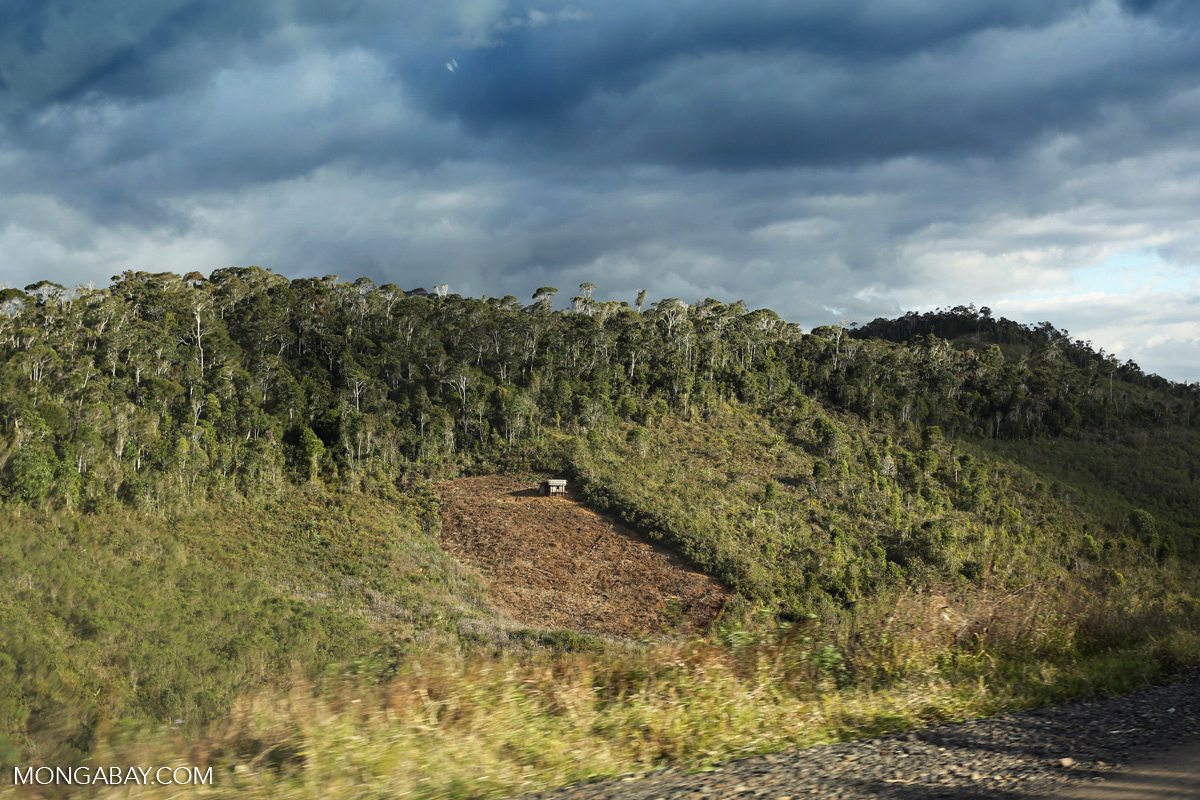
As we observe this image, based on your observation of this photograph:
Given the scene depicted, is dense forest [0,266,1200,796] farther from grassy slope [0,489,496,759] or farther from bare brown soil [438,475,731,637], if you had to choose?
bare brown soil [438,475,731,637]

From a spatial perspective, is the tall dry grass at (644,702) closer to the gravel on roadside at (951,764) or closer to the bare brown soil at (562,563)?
the gravel on roadside at (951,764)

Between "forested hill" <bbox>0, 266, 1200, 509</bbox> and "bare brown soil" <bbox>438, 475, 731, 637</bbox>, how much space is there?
7.75 m

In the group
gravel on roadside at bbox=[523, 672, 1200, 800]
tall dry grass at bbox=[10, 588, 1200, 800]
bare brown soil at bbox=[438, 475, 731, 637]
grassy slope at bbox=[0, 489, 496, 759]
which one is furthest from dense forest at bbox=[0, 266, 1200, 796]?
gravel on roadside at bbox=[523, 672, 1200, 800]

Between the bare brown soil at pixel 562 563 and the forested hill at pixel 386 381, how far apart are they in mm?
7749

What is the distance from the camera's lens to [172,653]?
27625 mm

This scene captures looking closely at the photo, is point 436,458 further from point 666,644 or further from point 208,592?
point 666,644

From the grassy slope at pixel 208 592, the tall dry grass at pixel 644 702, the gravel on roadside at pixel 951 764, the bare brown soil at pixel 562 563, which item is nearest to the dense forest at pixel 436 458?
the grassy slope at pixel 208 592

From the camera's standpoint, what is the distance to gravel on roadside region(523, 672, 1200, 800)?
9.87 ft

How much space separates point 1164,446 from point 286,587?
8546 centimetres

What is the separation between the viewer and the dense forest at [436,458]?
3341cm

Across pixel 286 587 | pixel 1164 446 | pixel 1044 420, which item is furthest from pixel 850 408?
pixel 286 587

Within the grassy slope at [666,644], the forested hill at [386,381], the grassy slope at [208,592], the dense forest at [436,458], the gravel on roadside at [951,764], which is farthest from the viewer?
the forested hill at [386,381]

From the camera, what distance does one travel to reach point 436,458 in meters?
52.0

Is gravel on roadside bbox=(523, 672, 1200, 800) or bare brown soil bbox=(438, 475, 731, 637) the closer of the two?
gravel on roadside bbox=(523, 672, 1200, 800)
